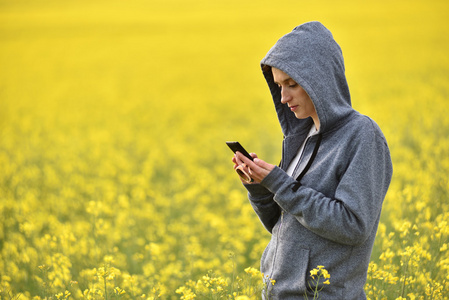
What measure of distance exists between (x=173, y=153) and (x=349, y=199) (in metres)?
7.00

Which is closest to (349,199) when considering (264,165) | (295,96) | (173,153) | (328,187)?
(328,187)

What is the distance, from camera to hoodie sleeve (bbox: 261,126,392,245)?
187 cm

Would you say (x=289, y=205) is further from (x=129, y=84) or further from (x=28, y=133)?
(x=129, y=84)

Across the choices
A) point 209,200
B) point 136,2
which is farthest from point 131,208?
point 136,2

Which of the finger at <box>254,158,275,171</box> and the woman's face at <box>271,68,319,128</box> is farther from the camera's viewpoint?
the woman's face at <box>271,68,319,128</box>

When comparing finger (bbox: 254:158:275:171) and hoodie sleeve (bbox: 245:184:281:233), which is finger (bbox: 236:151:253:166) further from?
hoodie sleeve (bbox: 245:184:281:233)

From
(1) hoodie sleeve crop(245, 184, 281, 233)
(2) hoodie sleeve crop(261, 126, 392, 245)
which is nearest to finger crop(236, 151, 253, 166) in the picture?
(2) hoodie sleeve crop(261, 126, 392, 245)

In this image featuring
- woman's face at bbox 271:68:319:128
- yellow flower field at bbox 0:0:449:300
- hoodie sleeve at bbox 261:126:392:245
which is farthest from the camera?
yellow flower field at bbox 0:0:449:300

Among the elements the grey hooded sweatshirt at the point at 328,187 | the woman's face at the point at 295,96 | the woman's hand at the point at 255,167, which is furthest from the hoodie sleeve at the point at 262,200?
the woman's face at the point at 295,96

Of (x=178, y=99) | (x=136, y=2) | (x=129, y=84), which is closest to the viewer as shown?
(x=178, y=99)

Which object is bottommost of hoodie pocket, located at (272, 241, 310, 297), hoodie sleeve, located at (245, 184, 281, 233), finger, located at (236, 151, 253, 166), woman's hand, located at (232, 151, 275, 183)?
hoodie pocket, located at (272, 241, 310, 297)

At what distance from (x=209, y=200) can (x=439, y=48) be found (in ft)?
49.6

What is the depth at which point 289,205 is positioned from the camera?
1.96 metres

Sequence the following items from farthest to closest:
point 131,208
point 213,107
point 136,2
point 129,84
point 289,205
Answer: point 136,2
point 129,84
point 213,107
point 131,208
point 289,205
